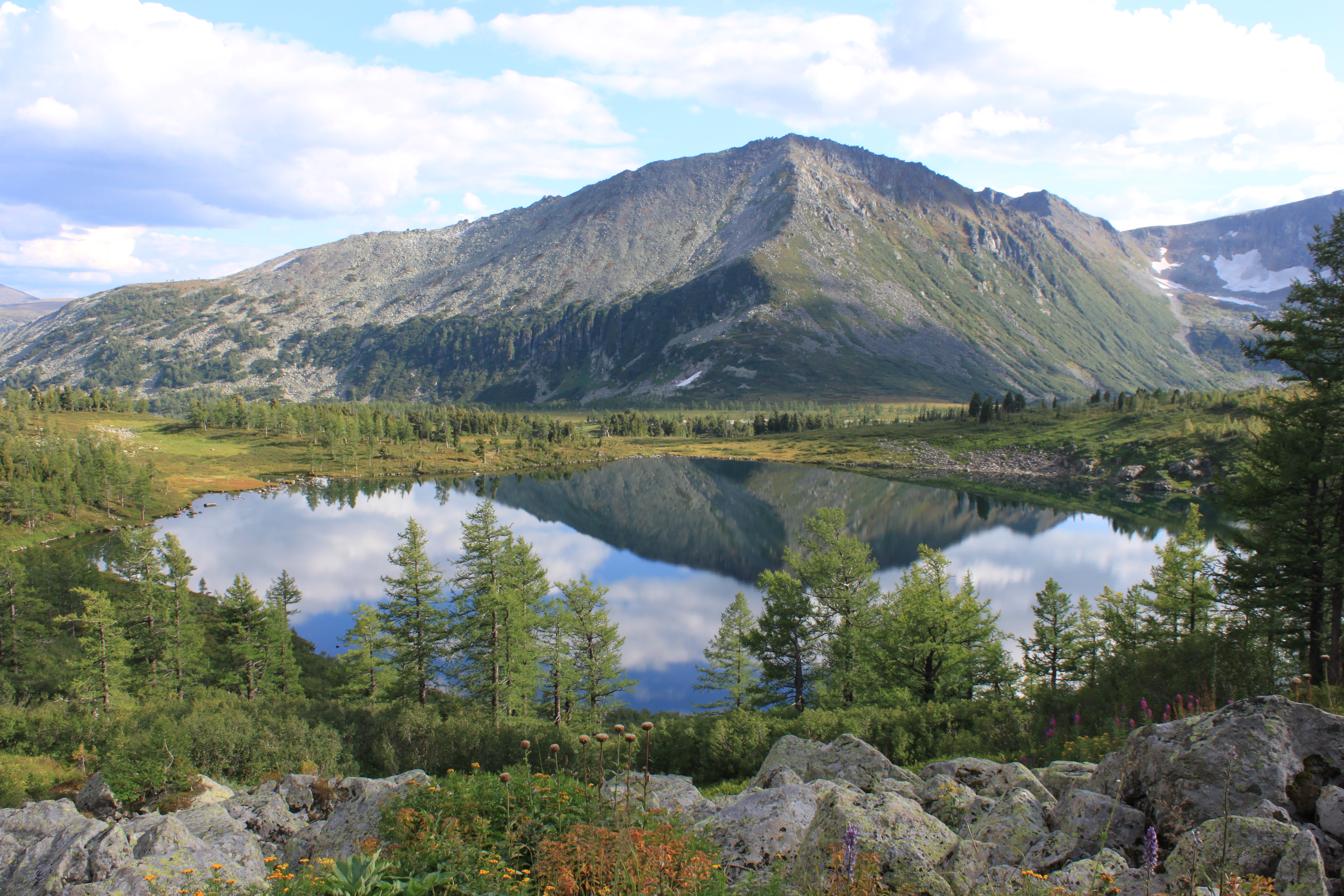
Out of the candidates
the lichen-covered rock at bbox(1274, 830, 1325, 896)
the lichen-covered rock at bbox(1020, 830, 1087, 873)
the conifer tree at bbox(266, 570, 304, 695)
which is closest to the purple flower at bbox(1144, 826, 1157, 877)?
the lichen-covered rock at bbox(1274, 830, 1325, 896)

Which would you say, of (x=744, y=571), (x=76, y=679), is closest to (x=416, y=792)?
(x=76, y=679)

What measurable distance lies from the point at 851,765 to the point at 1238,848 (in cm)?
946

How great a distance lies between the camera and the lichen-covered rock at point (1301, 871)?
5922 millimetres

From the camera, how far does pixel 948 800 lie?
1099 cm

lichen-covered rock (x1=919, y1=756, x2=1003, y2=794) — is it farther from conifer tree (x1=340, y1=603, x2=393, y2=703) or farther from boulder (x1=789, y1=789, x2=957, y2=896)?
conifer tree (x1=340, y1=603, x2=393, y2=703)

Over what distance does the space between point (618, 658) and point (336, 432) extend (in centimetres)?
16070

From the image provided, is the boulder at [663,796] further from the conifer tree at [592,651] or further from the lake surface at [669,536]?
the lake surface at [669,536]

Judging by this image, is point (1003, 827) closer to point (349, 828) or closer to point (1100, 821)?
point (1100, 821)

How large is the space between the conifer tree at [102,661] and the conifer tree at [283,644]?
7.54 meters

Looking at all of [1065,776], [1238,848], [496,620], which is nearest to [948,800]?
[1065,776]

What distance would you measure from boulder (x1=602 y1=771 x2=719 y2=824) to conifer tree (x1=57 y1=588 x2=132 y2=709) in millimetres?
38755

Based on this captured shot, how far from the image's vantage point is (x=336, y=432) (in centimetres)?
17412

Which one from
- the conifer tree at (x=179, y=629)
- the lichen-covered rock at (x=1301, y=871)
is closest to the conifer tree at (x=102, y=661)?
the conifer tree at (x=179, y=629)

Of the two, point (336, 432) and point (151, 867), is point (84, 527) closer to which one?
point (336, 432)
